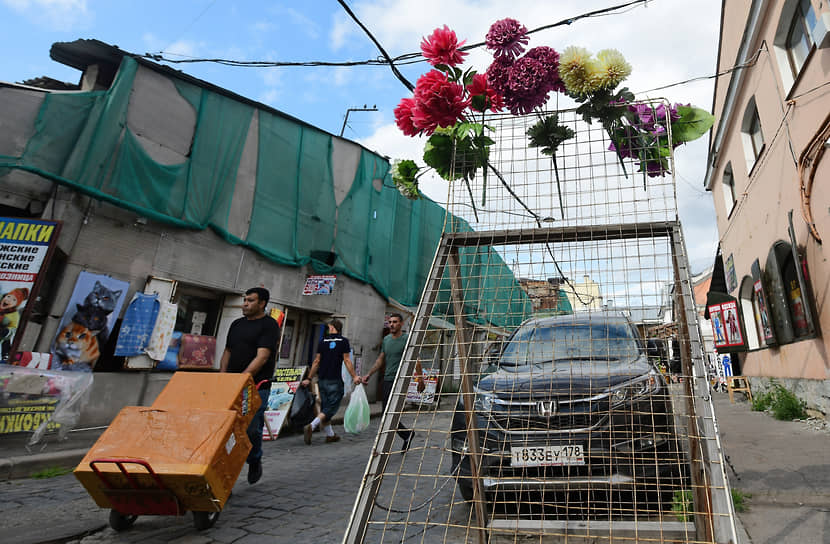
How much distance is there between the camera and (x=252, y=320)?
14.2 ft

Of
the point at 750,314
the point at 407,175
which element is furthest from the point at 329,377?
the point at 750,314

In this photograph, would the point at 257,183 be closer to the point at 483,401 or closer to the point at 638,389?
the point at 483,401

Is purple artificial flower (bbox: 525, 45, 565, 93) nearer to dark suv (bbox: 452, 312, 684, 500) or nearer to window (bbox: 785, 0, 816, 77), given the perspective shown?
dark suv (bbox: 452, 312, 684, 500)

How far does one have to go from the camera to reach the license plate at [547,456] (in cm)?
267

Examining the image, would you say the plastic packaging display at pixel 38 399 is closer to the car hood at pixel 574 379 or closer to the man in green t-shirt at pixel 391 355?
the man in green t-shirt at pixel 391 355

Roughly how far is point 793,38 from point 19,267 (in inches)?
475

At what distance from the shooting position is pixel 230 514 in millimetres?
3328

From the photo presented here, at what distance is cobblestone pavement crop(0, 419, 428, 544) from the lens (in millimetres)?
2838

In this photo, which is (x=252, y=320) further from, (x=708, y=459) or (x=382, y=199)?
(x=382, y=199)

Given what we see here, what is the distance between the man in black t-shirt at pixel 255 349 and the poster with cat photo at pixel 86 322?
3.46 m

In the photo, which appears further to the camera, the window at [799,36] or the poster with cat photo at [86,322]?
the window at [799,36]

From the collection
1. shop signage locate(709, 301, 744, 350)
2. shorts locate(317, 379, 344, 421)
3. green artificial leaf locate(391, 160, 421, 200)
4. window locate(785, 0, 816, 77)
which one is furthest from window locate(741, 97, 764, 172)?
green artificial leaf locate(391, 160, 421, 200)

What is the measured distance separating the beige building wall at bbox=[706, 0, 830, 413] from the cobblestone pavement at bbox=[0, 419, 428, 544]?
7.26 metres

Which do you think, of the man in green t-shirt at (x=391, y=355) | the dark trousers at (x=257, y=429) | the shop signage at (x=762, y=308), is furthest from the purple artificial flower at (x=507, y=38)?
the shop signage at (x=762, y=308)
